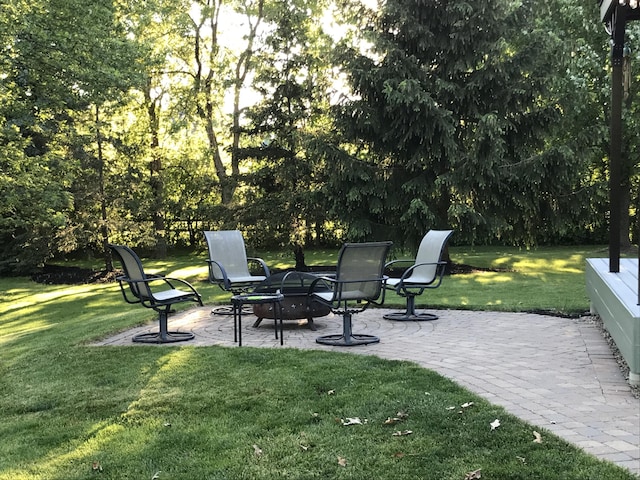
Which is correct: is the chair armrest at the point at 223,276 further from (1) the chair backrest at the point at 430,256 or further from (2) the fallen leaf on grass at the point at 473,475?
(2) the fallen leaf on grass at the point at 473,475

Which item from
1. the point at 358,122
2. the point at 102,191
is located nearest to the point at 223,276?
the point at 358,122

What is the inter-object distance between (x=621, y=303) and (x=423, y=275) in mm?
3096

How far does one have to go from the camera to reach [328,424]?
329 centimetres

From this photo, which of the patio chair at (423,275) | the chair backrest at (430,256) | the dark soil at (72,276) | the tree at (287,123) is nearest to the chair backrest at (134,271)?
the patio chair at (423,275)

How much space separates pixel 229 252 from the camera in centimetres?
785

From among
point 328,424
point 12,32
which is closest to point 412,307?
point 328,424

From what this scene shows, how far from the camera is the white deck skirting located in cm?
360

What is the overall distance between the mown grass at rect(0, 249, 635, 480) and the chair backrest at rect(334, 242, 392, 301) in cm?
73

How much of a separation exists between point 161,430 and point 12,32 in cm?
876

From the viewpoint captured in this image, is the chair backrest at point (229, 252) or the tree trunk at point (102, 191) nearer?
the chair backrest at point (229, 252)

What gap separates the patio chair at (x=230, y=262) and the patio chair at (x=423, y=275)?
1.79m

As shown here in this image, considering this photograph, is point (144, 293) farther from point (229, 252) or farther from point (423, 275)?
point (423, 275)

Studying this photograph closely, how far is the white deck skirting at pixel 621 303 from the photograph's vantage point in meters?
3.60

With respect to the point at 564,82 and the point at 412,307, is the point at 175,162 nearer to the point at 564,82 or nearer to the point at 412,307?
the point at 564,82
